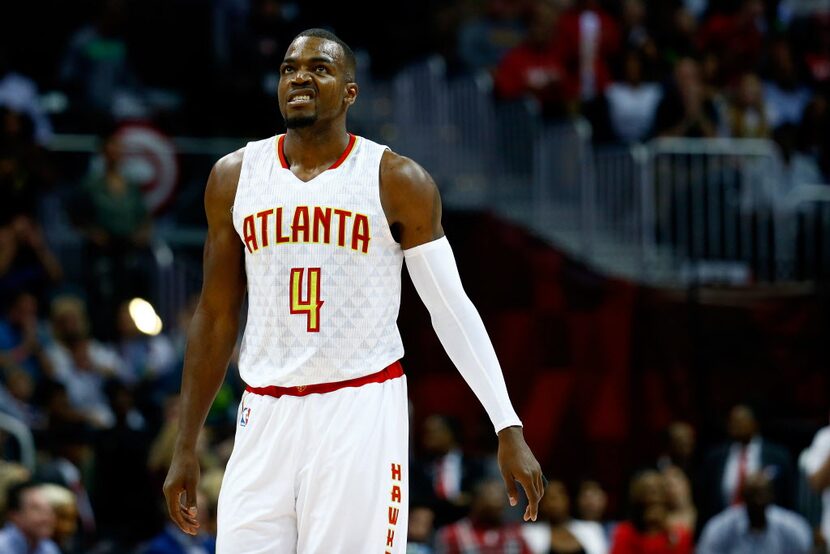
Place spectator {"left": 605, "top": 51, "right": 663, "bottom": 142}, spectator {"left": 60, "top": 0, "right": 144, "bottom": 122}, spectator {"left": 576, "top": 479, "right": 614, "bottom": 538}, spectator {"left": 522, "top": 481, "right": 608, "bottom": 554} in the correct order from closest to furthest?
spectator {"left": 522, "top": 481, "right": 608, "bottom": 554}, spectator {"left": 576, "top": 479, "right": 614, "bottom": 538}, spectator {"left": 60, "top": 0, "right": 144, "bottom": 122}, spectator {"left": 605, "top": 51, "right": 663, "bottom": 142}

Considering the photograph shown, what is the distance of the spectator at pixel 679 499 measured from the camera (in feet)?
39.3

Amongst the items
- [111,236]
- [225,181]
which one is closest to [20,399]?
[111,236]

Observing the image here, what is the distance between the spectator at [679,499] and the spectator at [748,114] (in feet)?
14.1

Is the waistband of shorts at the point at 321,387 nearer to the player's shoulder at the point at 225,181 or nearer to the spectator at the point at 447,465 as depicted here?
the player's shoulder at the point at 225,181

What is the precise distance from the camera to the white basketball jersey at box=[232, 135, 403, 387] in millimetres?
5469

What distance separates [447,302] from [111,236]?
753 cm

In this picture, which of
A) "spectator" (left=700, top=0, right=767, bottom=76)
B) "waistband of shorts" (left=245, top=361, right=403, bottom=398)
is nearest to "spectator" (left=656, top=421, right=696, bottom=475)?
"spectator" (left=700, top=0, right=767, bottom=76)

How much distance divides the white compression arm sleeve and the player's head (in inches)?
22.7

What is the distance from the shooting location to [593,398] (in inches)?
530

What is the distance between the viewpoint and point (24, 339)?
11.9 m

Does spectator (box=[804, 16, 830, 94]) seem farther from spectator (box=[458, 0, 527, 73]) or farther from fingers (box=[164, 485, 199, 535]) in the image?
fingers (box=[164, 485, 199, 535])

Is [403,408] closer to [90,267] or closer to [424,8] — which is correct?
[90,267]

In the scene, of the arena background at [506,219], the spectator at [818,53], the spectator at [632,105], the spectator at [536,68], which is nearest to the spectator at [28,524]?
the arena background at [506,219]

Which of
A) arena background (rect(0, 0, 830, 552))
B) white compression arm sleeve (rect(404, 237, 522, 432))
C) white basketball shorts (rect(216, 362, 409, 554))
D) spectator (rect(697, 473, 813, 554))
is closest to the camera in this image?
white basketball shorts (rect(216, 362, 409, 554))
